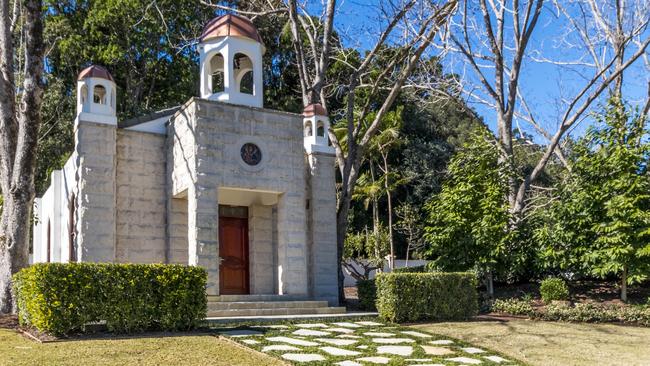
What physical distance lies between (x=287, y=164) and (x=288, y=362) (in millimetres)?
7731

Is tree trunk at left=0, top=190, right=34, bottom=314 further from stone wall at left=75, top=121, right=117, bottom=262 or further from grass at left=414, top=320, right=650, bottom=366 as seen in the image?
grass at left=414, top=320, right=650, bottom=366

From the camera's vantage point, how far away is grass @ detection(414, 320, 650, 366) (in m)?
10.2

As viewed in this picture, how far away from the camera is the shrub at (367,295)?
1639 cm

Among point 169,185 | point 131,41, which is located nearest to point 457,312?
point 169,185

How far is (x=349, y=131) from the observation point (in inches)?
748

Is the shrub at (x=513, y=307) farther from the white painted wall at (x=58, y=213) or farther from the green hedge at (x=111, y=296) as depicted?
the white painted wall at (x=58, y=213)

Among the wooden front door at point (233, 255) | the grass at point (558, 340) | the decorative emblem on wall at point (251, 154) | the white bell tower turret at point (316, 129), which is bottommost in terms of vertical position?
the grass at point (558, 340)

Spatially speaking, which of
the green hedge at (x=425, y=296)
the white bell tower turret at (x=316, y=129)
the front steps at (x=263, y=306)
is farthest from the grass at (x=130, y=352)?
the white bell tower turret at (x=316, y=129)

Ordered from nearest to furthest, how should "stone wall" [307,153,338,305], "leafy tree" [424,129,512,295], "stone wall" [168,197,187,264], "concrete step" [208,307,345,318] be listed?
"concrete step" [208,307,345,318], "stone wall" [168,197,187,264], "stone wall" [307,153,338,305], "leafy tree" [424,129,512,295]

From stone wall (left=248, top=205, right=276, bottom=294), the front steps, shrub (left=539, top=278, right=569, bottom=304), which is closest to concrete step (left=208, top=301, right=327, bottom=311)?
the front steps

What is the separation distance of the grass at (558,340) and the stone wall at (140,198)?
21.7ft

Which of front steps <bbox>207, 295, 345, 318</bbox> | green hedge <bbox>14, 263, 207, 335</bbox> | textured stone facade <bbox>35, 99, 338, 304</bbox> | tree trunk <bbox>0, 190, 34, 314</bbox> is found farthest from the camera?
textured stone facade <bbox>35, 99, 338, 304</bbox>

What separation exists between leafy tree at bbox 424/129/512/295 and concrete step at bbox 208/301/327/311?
4.05 meters

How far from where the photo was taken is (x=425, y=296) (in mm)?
13906
